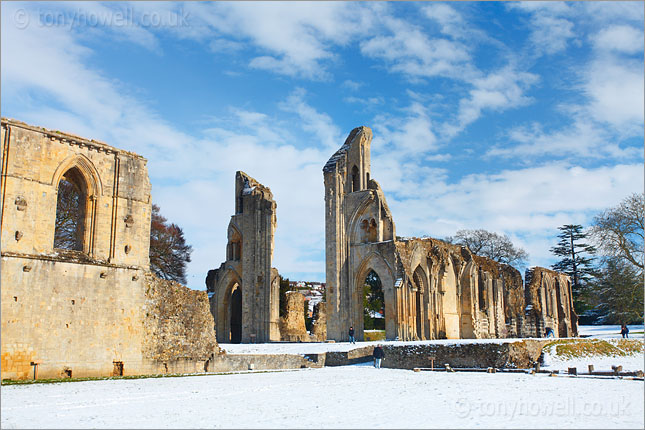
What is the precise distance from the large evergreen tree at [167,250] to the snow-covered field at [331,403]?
21913 millimetres

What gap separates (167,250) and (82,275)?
2077cm

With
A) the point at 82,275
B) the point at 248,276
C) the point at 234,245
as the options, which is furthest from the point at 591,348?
the point at 234,245

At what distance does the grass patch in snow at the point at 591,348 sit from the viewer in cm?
2136

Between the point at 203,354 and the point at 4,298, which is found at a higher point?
the point at 4,298

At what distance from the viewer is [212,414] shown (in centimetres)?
1027

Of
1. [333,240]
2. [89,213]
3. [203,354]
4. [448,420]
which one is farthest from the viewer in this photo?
[333,240]

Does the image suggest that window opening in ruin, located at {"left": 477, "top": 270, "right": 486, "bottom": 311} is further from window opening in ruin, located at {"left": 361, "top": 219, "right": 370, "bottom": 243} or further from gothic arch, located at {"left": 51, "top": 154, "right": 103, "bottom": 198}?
gothic arch, located at {"left": 51, "top": 154, "right": 103, "bottom": 198}

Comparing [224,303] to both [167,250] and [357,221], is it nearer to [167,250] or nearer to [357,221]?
[167,250]

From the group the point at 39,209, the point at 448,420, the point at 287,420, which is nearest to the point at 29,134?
the point at 39,209

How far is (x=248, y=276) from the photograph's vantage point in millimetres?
37281

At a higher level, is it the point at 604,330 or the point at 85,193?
the point at 85,193

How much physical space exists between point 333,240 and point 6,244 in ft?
67.3

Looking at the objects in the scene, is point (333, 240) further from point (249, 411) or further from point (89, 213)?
point (249, 411)

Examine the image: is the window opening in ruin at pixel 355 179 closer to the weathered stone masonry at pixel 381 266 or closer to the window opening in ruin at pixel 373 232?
the weathered stone masonry at pixel 381 266
